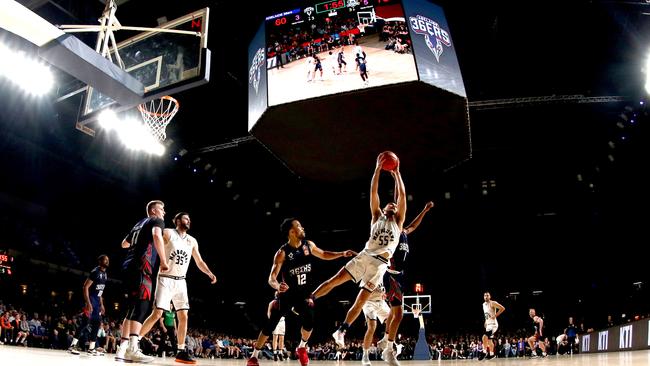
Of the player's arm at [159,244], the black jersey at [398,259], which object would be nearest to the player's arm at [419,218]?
the black jersey at [398,259]

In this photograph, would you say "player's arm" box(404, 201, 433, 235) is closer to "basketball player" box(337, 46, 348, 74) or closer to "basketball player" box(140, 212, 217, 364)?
"basketball player" box(140, 212, 217, 364)

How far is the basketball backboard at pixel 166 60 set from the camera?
7898 millimetres

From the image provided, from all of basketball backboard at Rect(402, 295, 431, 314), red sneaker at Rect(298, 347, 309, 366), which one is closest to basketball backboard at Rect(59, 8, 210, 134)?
red sneaker at Rect(298, 347, 309, 366)

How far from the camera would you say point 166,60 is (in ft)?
27.4

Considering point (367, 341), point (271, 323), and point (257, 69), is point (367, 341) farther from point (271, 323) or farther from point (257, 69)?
point (257, 69)

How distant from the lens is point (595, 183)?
89.5ft

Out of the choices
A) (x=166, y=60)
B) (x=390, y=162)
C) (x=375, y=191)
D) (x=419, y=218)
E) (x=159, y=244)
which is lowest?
(x=159, y=244)

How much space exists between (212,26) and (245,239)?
19.1m

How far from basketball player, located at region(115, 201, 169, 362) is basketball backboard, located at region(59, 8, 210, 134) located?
2149 millimetres

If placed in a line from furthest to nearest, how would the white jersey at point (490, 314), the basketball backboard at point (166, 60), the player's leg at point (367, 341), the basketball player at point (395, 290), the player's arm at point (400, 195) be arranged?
the white jersey at point (490, 314) < the basketball backboard at point (166, 60) < the player's leg at point (367, 341) < the basketball player at point (395, 290) < the player's arm at point (400, 195)

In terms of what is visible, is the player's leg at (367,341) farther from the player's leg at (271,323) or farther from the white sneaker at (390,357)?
the player's leg at (271,323)

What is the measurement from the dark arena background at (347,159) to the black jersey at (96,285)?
124 centimetres

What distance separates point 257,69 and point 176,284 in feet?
20.0

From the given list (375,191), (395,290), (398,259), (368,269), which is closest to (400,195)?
(375,191)
